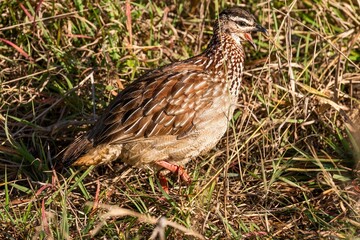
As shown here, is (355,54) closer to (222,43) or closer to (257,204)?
(222,43)

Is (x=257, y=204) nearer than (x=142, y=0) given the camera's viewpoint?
Yes

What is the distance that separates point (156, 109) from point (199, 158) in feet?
2.51

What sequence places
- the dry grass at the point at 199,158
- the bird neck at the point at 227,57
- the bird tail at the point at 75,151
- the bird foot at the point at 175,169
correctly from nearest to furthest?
the dry grass at the point at 199,158 < the bird tail at the point at 75,151 < the bird foot at the point at 175,169 < the bird neck at the point at 227,57

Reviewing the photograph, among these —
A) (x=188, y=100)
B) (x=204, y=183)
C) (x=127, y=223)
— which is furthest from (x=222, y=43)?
(x=127, y=223)

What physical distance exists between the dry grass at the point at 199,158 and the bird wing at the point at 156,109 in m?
A: 0.34

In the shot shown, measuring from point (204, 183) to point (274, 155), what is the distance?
31.2 inches

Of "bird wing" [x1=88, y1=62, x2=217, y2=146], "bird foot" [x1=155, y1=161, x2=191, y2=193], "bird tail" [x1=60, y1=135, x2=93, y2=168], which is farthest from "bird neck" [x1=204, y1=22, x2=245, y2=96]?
"bird tail" [x1=60, y1=135, x2=93, y2=168]

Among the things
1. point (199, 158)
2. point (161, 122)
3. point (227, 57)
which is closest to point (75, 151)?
point (161, 122)

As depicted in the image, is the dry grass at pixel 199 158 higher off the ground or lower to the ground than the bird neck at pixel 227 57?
lower

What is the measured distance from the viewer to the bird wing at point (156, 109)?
5.59 meters

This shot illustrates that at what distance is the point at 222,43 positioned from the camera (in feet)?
20.0

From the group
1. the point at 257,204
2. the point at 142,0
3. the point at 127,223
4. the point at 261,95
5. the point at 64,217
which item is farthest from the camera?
the point at 142,0

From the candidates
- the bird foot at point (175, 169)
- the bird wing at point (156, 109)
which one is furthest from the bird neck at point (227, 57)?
the bird foot at point (175, 169)

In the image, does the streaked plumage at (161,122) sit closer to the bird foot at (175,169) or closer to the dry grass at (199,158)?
the bird foot at (175,169)
